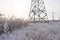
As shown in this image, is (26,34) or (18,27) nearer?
(26,34)

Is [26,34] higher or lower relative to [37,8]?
lower

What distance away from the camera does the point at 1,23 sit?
38.9 ft

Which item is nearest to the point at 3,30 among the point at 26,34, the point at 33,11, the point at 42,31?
the point at 26,34

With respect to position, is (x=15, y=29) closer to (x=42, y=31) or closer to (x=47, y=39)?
(x=42, y=31)

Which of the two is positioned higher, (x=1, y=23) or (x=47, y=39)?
(x=1, y=23)

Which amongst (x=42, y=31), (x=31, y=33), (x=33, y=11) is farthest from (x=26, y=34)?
(x=33, y=11)

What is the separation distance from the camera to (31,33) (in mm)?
9742

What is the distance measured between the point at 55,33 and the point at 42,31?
3.00 ft

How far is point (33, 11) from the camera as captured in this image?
73.0 ft

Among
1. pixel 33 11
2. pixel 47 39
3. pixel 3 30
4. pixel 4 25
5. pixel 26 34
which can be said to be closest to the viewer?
pixel 47 39

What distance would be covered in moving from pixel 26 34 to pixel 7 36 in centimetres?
124

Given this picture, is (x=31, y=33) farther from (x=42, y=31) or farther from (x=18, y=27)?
(x=18, y=27)

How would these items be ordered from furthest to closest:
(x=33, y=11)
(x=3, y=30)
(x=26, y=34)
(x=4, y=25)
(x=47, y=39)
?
(x=33, y=11) < (x=4, y=25) < (x=3, y=30) < (x=26, y=34) < (x=47, y=39)

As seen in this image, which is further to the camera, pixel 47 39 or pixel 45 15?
pixel 45 15
